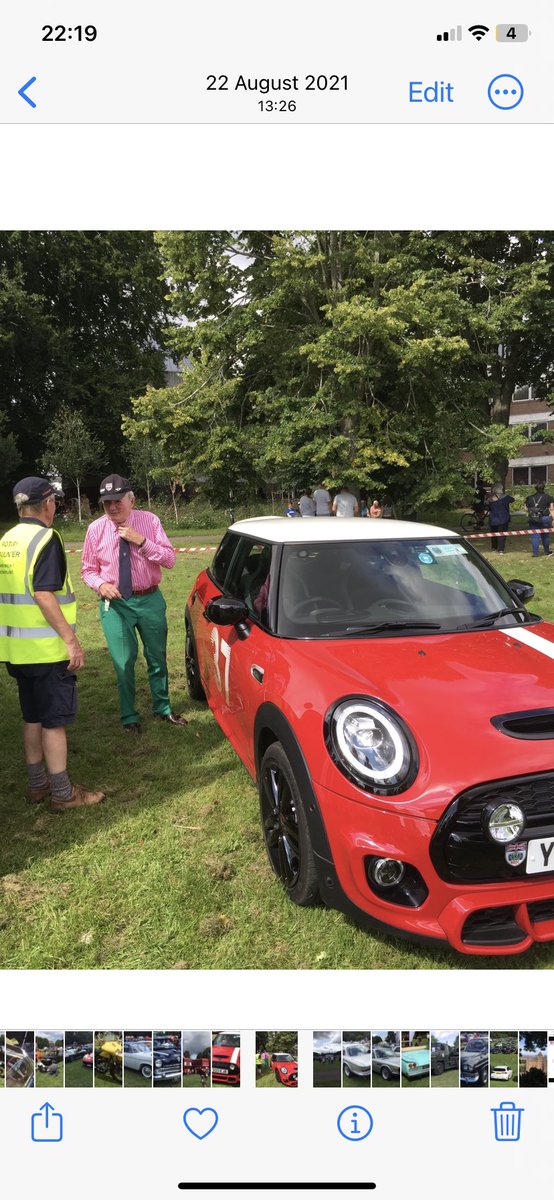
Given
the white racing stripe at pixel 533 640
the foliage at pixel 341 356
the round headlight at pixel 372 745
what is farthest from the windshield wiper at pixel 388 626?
the foliage at pixel 341 356

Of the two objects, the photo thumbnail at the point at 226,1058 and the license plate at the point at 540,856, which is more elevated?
the license plate at the point at 540,856

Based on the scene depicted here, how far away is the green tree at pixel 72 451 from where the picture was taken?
1212 inches

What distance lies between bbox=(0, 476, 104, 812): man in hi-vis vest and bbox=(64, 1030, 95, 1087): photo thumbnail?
2342 mm

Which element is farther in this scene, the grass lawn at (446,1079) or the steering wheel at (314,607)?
the steering wheel at (314,607)

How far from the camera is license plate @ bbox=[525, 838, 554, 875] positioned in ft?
8.16

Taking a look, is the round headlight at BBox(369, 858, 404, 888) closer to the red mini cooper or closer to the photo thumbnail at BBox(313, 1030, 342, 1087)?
the red mini cooper

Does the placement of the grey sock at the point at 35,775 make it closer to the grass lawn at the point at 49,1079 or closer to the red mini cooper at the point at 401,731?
the red mini cooper at the point at 401,731

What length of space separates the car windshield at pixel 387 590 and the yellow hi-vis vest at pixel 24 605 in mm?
1358

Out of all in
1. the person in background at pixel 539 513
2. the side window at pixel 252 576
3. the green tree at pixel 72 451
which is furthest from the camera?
the green tree at pixel 72 451

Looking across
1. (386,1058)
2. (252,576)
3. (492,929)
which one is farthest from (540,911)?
(252,576)

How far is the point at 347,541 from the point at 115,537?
6.57 ft

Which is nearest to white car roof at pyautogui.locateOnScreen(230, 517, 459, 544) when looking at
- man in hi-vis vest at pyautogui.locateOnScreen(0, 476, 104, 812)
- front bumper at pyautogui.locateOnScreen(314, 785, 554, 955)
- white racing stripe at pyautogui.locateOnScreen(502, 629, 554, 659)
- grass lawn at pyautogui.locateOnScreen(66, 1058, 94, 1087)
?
white racing stripe at pyautogui.locateOnScreen(502, 629, 554, 659)
